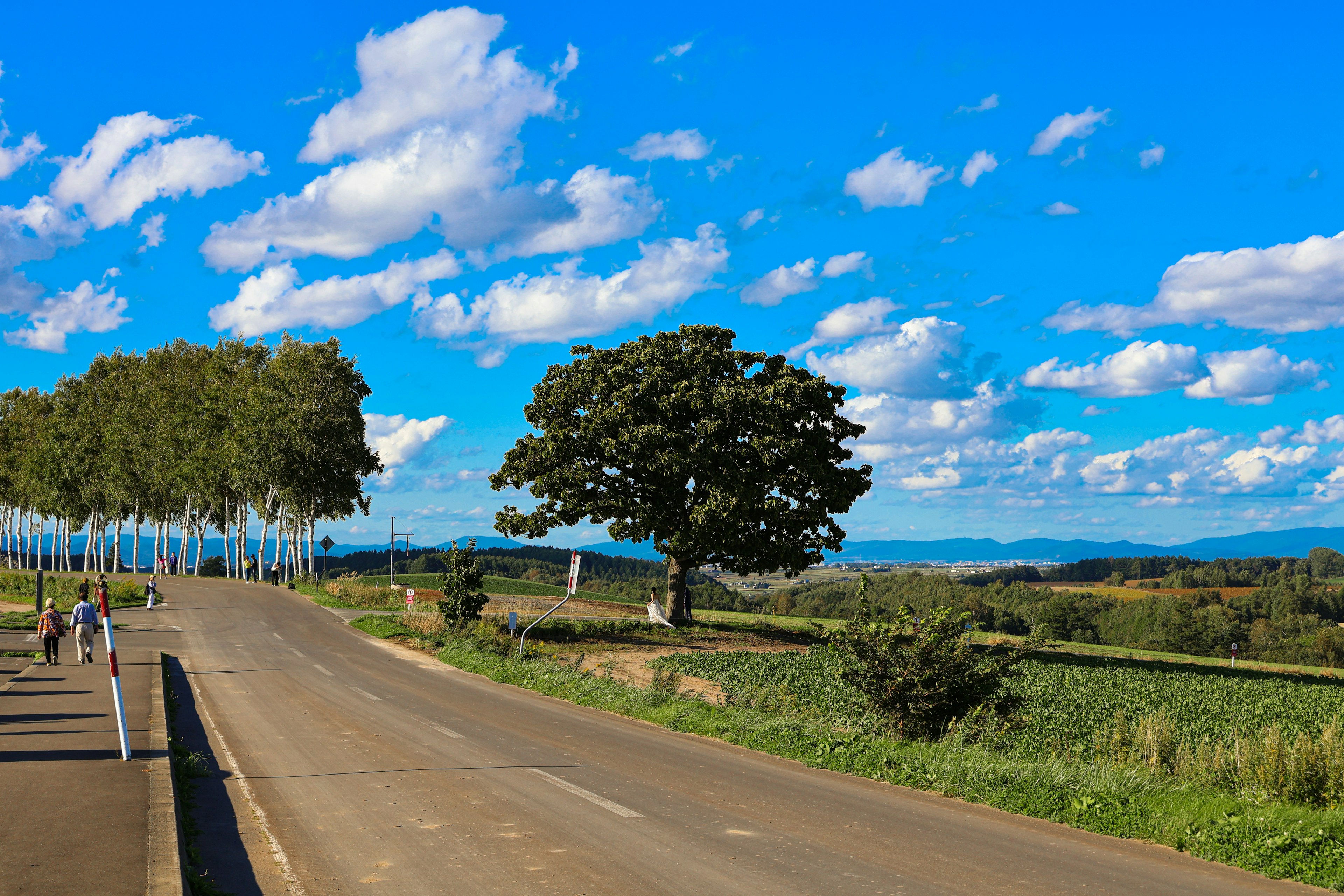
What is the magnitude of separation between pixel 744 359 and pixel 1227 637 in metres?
68.1

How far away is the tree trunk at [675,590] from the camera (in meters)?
37.7

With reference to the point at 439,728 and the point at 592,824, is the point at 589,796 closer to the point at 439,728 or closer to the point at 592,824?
the point at 592,824

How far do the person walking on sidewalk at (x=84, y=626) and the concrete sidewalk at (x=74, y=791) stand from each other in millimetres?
4167

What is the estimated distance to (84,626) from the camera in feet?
71.3

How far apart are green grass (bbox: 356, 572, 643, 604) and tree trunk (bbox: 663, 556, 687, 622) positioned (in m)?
19.8

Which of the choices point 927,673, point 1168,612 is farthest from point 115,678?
point 1168,612

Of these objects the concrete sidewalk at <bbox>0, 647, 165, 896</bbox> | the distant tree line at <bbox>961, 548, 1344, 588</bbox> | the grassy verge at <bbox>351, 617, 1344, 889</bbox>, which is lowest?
the distant tree line at <bbox>961, 548, 1344, 588</bbox>

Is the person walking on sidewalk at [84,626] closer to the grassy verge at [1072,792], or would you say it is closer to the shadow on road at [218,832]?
the shadow on road at [218,832]

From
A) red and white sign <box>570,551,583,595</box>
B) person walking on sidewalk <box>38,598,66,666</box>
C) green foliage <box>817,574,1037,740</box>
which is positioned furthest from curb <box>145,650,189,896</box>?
red and white sign <box>570,551,583,595</box>

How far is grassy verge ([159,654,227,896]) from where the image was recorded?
7203 mm

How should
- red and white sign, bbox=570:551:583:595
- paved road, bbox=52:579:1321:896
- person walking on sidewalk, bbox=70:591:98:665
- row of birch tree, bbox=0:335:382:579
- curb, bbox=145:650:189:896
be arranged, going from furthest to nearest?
1. row of birch tree, bbox=0:335:382:579
2. red and white sign, bbox=570:551:583:595
3. person walking on sidewalk, bbox=70:591:98:665
4. paved road, bbox=52:579:1321:896
5. curb, bbox=145:650:189:896

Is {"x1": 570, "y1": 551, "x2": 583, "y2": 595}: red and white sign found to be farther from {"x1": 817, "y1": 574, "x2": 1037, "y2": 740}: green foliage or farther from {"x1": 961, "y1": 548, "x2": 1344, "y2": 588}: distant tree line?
{"x1": 961, "y1": 548, "x2": 1344, "y2": 588}: distant tree line

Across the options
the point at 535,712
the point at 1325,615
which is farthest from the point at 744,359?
the point at 1325,615

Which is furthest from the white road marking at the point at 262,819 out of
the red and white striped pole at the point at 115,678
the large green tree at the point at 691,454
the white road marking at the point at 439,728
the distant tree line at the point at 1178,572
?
the distant tree line at the point at 1178,572
